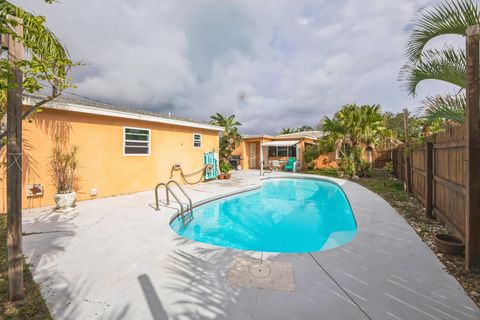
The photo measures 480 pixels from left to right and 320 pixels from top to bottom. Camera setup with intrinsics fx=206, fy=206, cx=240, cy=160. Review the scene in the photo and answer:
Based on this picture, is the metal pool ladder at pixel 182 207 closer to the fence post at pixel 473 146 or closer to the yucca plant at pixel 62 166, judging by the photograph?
the yucca plant at pixel 62 166

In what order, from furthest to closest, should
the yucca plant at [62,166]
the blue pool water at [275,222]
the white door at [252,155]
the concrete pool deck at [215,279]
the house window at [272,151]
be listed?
the white door at [252,155], the house window at [272,151], the yucca plant at [62,166], the blue pool water at [275,222], the concrete pool deck at [215,279]

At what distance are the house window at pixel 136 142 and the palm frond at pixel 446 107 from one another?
11688 millimetres

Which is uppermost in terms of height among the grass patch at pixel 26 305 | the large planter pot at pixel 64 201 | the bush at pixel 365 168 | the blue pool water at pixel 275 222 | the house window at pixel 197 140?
the house window at pixel 197 140

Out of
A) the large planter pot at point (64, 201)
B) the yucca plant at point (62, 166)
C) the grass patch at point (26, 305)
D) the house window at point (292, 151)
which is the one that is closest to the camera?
the grass patch at point (26, 305)

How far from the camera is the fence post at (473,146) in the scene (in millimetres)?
3406

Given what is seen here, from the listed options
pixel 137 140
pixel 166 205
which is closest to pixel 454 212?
pixel 166 205

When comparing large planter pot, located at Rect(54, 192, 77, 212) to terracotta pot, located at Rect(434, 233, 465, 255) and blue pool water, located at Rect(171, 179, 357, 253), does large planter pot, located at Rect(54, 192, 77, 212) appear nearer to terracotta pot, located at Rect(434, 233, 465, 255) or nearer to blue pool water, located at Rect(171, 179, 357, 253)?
blue pool water, located at Rect(171, 179, 357, 253)

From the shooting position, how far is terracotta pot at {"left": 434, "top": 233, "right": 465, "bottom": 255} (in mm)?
4168

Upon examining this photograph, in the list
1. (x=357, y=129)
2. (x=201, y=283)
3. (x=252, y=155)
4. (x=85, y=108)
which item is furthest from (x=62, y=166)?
(x=252, y=155)

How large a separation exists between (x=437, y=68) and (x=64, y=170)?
12.0 meters

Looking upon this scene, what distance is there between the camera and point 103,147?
32.3 feet

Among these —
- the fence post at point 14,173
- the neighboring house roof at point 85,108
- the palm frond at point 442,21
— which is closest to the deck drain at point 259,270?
the fence post at point 14,173

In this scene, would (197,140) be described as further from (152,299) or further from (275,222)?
(152,299)

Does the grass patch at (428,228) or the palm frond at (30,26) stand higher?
the palm frond at (30,26)
